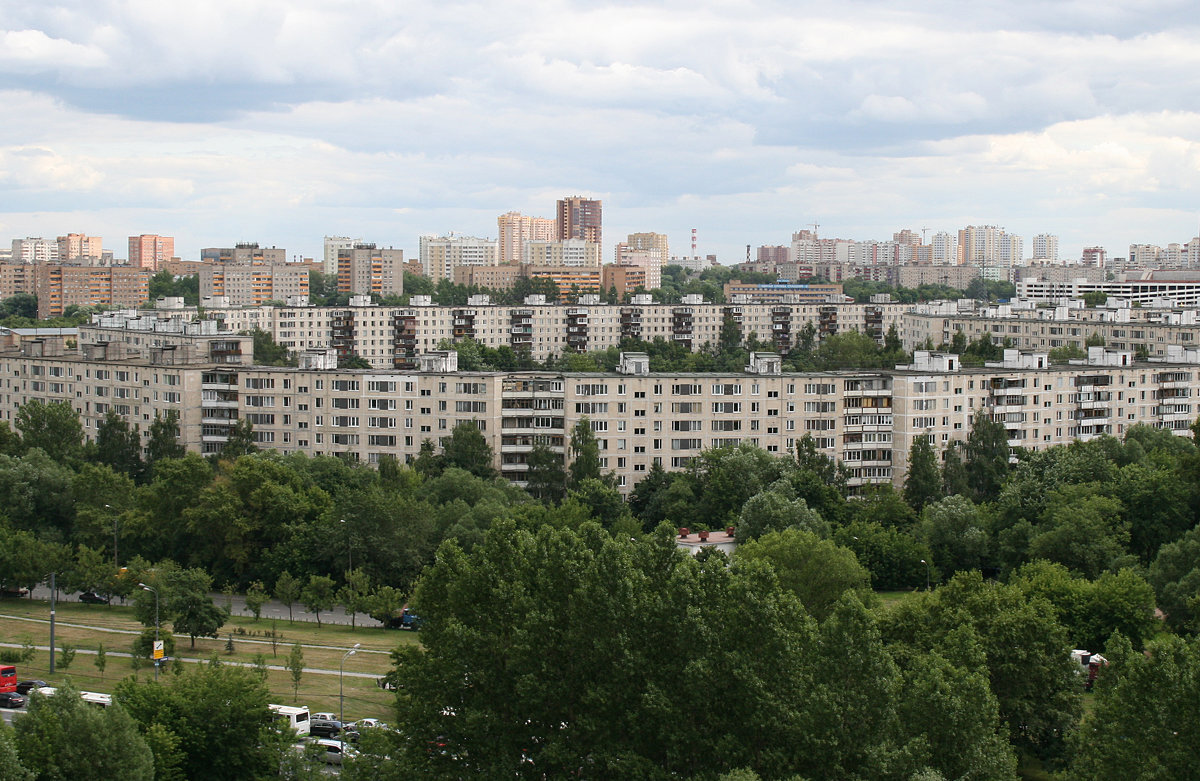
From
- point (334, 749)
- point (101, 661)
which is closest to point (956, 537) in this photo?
point (334, 749)

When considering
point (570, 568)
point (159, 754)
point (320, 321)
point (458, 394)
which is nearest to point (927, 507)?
point (458, 394)

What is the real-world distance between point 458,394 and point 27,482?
19508 mm

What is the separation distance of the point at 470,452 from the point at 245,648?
61.9 ft

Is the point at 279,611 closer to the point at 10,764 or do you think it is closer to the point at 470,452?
the point at 470,452

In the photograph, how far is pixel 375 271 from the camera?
183 meters

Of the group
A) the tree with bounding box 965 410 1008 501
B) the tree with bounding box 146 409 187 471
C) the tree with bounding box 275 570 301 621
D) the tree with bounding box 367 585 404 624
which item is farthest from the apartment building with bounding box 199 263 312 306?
the tree with bounding box 367 585 404 624

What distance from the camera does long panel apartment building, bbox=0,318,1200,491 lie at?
64.4 metres

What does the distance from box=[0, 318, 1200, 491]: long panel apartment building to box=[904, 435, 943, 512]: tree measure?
283cm

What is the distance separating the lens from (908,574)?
53750 millimetres

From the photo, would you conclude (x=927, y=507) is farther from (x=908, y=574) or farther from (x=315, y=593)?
(x=315, y=593)

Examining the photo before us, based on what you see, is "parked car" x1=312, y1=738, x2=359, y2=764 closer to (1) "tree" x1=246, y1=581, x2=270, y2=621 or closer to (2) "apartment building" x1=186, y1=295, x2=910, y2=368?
(1) "tree" x1=246, y1=581, x2=270, y2=621

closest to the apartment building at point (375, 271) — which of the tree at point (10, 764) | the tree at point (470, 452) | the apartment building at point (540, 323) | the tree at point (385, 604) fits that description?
the apartment building at point (540, 323)

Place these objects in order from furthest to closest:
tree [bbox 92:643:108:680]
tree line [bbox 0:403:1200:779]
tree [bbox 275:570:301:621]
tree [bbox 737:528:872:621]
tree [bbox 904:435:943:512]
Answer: tree [bbox 904:435:943:512] → tree [bbox 275:570:301:621] → tree [bbox 737:528:872:621] → tree [bbox 92:643:108:680] → tree line [bbox 0:403:1200:779]

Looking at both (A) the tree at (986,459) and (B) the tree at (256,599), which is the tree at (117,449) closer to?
(B) the tree at (256,599)
